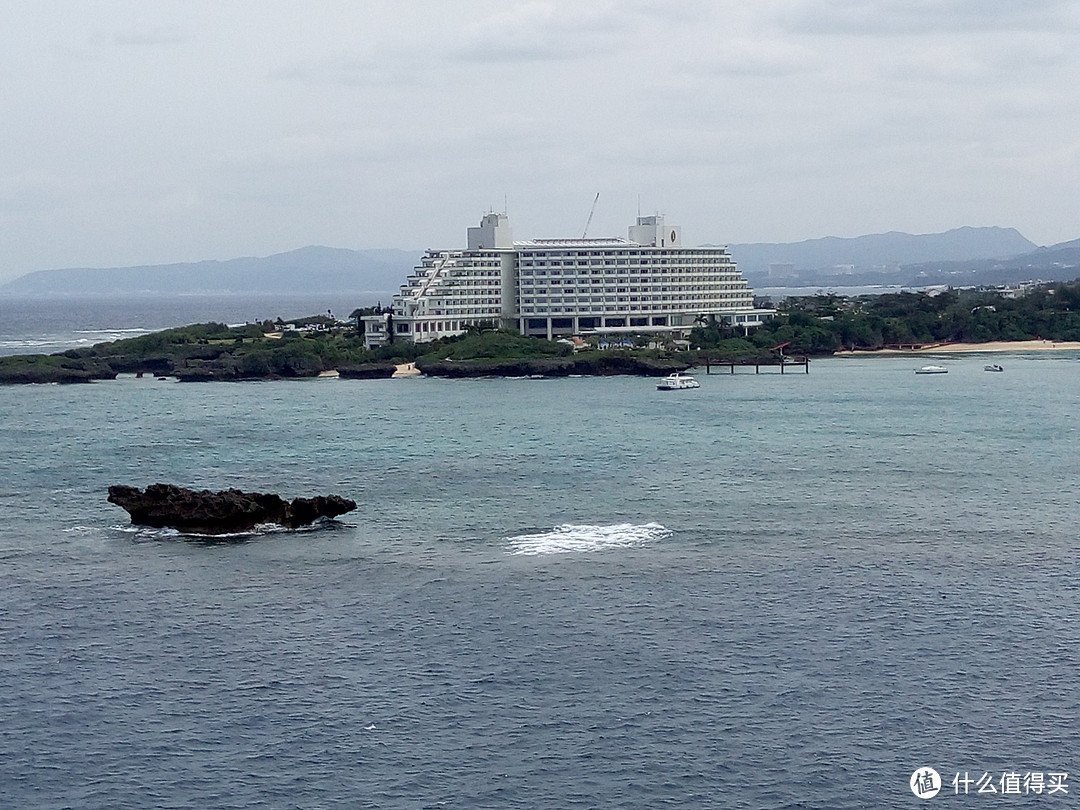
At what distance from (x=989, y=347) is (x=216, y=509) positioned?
79214 millimetres

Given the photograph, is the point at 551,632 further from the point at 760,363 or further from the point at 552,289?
the point at 552,289

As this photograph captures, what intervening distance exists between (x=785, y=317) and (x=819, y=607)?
80430 mm

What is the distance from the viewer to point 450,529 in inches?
1300

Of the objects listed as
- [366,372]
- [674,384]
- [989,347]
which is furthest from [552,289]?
[989,347]

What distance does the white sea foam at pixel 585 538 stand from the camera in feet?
101

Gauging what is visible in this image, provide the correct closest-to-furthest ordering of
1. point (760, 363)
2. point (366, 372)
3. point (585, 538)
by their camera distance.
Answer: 1. point (585, 538)
2. point (366, 372)
3. point (760, 363)

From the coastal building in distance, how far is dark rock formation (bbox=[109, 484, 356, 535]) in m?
60.1

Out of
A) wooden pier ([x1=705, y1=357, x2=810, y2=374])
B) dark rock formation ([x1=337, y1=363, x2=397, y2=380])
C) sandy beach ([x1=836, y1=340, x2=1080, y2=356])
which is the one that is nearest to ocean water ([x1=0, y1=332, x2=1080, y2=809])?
dark rock formation ([x1=337, y1=363, x2=397, y2=380])

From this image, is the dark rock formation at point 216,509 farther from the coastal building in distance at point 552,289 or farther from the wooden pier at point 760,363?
the coastal building in distance at point 552,289

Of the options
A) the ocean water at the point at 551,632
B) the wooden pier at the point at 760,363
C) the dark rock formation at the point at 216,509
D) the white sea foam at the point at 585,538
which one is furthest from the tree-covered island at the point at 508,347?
the white sea foam at the point at 585,538

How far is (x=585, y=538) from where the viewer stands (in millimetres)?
31750

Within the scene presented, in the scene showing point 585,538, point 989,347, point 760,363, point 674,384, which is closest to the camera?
point 585,538

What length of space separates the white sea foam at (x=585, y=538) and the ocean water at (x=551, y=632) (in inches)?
5.1

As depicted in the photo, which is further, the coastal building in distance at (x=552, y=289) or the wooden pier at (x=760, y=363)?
the coastal building in distance at (x=552, y=289)
